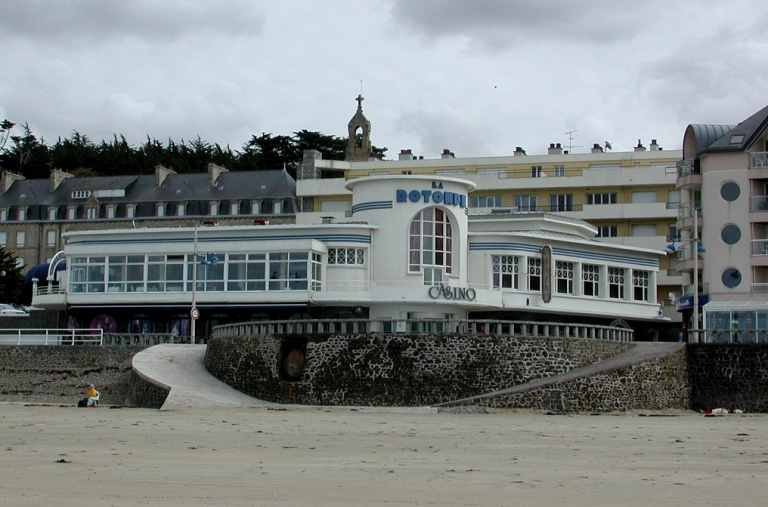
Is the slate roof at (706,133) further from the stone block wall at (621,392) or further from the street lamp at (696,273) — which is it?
the stone block wall at (621,392)

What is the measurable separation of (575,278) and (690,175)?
7366mm

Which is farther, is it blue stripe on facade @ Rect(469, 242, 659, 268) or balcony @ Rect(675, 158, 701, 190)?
balcony @ Rect(675, 158, 701, 190)

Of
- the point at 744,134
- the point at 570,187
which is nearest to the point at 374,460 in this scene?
the point at 744,134

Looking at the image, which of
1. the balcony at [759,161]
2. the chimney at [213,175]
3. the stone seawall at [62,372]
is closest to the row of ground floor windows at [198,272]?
the stone seawall at [62,372]

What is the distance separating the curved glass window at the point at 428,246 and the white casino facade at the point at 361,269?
5 centimetres

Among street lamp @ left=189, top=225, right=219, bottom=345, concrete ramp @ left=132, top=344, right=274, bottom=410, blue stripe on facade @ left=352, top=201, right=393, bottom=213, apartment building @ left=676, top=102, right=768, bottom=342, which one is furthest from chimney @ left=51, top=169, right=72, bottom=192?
apartment building @ left=676, top=102, right=768, bottom=342

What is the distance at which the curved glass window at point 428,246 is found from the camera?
1905 inches

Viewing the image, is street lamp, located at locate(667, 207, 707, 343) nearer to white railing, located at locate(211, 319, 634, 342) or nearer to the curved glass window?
white railing, located at locate(211, 319, 634, 342)

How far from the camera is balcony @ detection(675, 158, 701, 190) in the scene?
177 feet

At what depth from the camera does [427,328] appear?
39188 millimetres

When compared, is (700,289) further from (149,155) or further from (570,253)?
(149,155)

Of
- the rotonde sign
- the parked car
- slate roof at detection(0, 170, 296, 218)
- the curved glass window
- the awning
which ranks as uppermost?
slate roof at detection(0, 170, 296, 218)

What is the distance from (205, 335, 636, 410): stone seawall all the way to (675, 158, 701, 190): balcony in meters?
16.6

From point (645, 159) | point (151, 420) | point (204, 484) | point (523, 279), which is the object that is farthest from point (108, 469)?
point (645, 159)
